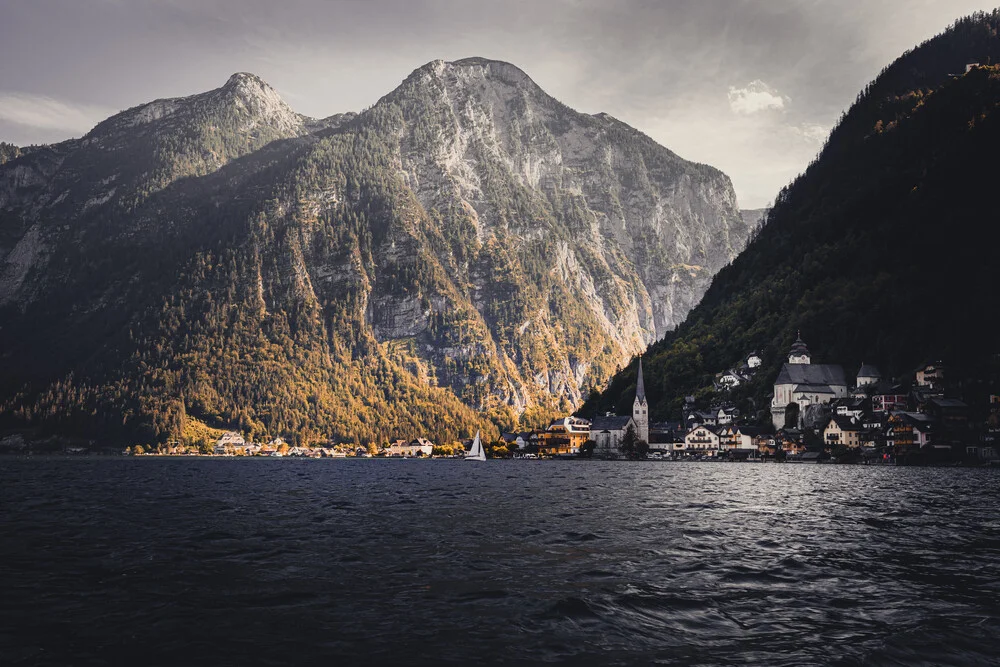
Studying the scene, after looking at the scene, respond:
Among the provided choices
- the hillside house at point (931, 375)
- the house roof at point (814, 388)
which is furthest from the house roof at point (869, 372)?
the hillside house at point (931, 375)

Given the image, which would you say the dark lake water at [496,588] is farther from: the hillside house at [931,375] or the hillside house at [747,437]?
the hillside house at [747,437]

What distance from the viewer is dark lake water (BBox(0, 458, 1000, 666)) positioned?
15328mm

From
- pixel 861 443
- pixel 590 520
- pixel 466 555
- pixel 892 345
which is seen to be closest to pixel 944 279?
pixel 892 345

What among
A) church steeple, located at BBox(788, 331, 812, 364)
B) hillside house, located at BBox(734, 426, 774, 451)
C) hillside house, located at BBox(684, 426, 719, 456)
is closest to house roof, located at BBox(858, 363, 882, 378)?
church steeple, located at BBox(788, 331, 812, 364)

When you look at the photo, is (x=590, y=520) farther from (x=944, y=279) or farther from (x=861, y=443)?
(x=944, y=279)

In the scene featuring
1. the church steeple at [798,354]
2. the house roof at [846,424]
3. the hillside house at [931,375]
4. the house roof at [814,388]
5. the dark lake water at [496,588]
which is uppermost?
the church steeple at [798,354]

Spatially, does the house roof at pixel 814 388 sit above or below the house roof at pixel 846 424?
above

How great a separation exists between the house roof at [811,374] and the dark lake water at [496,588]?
139 meters

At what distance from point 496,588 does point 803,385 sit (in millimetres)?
170691

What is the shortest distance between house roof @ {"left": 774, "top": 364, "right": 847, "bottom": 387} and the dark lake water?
13886 centimetres

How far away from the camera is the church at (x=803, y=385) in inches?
6845

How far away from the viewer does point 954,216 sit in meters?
180

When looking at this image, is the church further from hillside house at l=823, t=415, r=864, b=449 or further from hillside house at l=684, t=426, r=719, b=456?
hillside house at l=684, t=426, r=719, b=456

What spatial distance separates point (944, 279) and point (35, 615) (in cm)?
19235
